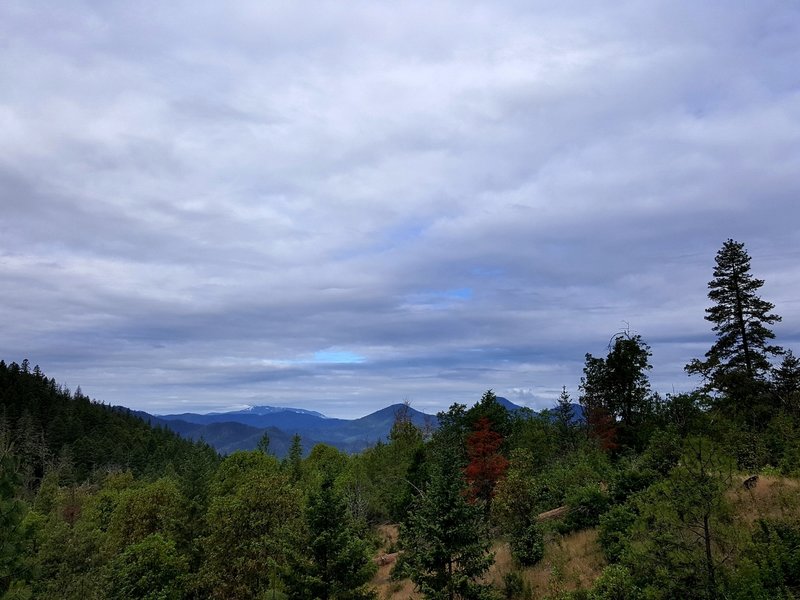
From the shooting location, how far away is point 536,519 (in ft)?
105

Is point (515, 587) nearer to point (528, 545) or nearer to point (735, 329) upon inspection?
point (528, 545)

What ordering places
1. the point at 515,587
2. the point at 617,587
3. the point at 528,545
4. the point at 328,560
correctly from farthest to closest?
the point at 528,545 < the point at 515,587 < the point at 328,560 < the point at 617,587

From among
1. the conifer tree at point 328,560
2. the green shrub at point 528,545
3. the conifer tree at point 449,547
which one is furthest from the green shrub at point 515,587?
the conifer tree at point 328,560

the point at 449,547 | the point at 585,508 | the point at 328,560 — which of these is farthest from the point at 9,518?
the point at 585,508

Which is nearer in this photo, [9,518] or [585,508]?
[9,518]

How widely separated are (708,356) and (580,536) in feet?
65.5

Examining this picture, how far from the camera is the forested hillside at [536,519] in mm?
15164

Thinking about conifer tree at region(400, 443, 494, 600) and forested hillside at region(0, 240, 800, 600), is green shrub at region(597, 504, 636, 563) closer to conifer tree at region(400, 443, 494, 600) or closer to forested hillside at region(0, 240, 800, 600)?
forested hillside at region(0, 240, 800, 600)

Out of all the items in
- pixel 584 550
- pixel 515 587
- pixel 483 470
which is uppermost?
pixel 483 470

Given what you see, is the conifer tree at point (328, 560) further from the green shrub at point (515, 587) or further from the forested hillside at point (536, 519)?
the green shrub at point (515, 587)

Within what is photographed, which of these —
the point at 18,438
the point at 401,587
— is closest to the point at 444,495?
the point at 401,587

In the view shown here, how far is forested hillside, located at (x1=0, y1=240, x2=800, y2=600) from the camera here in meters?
15.2

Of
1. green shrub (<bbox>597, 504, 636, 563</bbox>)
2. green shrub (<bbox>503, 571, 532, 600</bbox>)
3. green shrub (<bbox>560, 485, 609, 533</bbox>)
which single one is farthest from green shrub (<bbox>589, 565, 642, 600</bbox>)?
green shrub (<bbox>560, 485, 609, 533</bbox>)

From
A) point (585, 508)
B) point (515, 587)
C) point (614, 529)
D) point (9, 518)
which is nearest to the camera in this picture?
point (9, 518)
